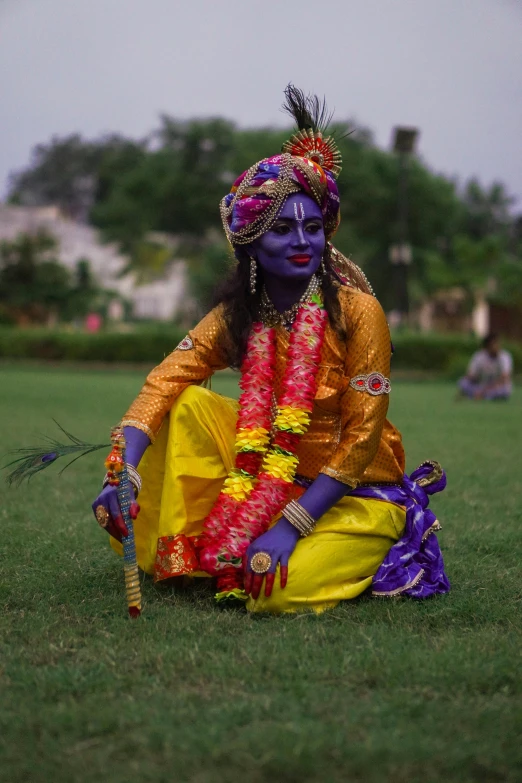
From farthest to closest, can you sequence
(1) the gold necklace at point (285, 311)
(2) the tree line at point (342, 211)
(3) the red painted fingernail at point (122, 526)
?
(2) the tree line at point (342, 211)
(1) the gold necklace at point (285, 311)
(3) the red painted fingernail at point (122, 526)

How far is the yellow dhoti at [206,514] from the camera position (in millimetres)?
3375

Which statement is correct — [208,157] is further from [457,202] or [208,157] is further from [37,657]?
[37,657]

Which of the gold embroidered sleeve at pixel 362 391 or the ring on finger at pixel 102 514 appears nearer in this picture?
the ring on finger at pixel 102 514

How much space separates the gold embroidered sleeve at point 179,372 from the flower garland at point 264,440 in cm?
17

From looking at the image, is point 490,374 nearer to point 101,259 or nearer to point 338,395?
point 338,395

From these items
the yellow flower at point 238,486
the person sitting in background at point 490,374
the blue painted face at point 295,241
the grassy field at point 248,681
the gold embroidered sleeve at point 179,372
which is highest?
the blue painted face at point 295,241

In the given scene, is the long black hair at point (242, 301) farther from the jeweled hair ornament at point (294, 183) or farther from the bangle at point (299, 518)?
the bangle at point (299, 518)

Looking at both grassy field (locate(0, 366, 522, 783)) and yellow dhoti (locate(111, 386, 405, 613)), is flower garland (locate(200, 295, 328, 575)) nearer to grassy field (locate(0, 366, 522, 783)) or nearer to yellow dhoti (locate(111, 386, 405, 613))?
yellow dhoti (locate(111, 386, 405, 613))

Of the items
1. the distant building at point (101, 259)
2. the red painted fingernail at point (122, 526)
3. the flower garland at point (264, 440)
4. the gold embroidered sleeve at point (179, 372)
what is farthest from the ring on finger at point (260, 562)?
the distant building at point (101, 259)

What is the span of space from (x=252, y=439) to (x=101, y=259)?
5196cm

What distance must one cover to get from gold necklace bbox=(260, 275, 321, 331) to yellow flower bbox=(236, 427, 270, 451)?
428 millimetres

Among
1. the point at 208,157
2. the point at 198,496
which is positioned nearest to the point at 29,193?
the point at 208,157

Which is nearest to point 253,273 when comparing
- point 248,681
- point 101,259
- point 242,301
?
point 242,301

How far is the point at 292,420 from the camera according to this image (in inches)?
141
